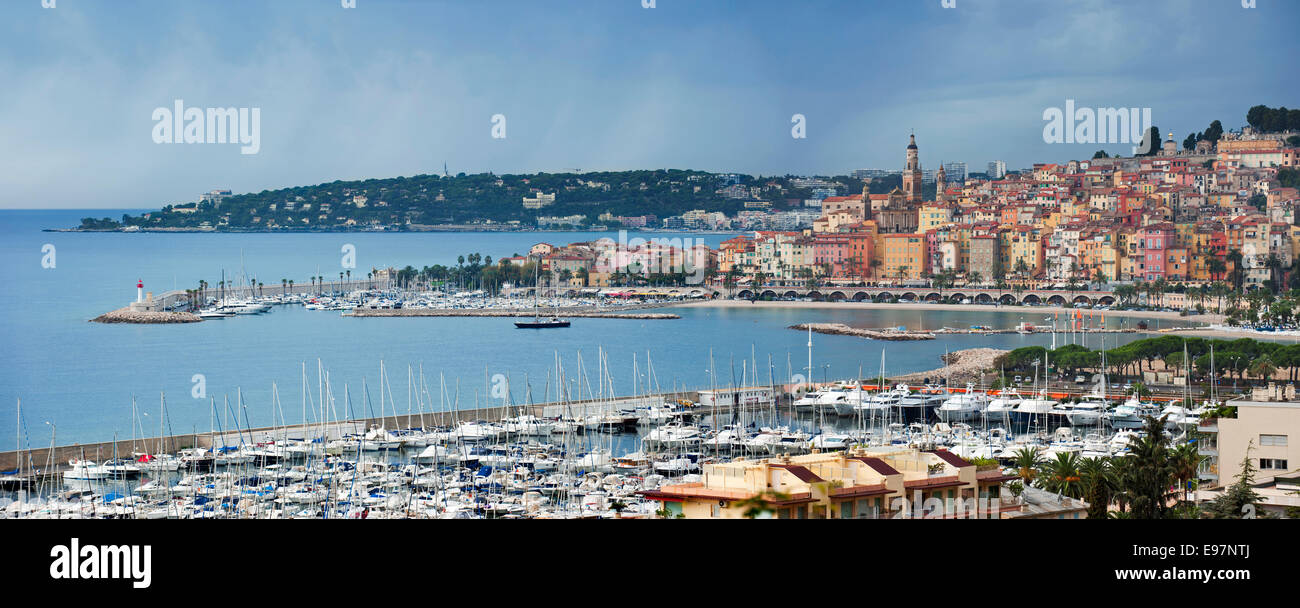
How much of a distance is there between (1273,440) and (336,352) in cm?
2222

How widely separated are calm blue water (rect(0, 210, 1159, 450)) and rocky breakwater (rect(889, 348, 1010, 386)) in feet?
3.46

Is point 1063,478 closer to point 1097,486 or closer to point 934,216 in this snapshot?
point 1097,486

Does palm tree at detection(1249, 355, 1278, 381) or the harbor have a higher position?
palm tree at detection(1249, 355, 1278, 381)

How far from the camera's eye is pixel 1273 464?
6.85m

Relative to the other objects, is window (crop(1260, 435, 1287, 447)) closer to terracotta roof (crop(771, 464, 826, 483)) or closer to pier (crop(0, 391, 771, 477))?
terracotta roof (crop(771, 464, 826, 483))

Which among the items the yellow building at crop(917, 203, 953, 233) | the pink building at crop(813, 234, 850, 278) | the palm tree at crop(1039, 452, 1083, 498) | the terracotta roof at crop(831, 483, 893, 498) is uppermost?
the yellow building at crop(917, 203, 953, 233)

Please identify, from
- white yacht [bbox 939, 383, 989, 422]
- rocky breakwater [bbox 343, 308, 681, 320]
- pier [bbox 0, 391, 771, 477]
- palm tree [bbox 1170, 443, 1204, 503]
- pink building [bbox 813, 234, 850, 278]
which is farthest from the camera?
pink building [bbox 813, 234, 850, 278]

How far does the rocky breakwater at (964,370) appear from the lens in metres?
19.5

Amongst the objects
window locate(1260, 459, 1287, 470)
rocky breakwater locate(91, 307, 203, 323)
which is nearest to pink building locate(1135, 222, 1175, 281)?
rocky breakwater locate(91, 307, 203, 323)

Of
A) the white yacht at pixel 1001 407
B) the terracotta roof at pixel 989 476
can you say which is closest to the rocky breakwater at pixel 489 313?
the white yacht at pixel 1001 407

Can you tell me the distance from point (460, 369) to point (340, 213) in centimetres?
6529

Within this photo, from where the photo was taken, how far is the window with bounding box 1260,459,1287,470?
22.3ft

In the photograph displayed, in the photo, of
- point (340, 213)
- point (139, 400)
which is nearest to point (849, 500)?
point (139, 400)

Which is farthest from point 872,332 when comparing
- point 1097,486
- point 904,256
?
point 1097,486
